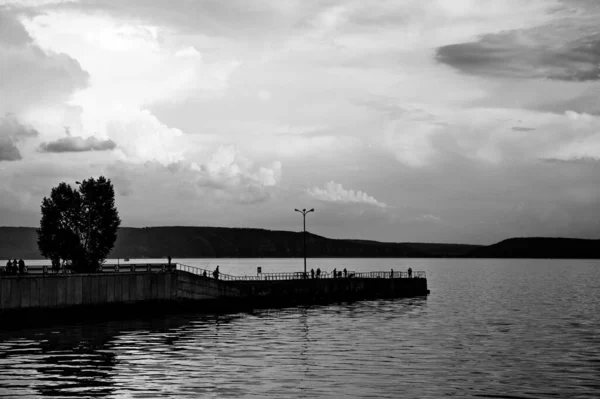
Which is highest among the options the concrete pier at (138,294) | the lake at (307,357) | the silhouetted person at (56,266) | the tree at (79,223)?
the tree at (79,223)

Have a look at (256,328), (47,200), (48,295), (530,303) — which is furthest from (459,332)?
(47,200)

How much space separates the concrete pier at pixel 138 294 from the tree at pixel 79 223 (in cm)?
1656

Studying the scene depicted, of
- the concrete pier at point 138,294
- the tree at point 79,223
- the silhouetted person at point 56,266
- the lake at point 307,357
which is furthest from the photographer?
the tree at point 79,223

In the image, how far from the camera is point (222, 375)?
39.8 meters

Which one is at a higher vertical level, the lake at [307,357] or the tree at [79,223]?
the tree at [79,223]

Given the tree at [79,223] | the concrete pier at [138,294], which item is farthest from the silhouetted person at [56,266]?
the concrete pier at [138,294]

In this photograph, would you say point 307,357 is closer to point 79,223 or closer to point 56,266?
point 56,266

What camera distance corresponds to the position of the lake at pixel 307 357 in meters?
36.0

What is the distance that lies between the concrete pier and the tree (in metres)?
16.6

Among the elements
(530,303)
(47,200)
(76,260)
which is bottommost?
(530,303)

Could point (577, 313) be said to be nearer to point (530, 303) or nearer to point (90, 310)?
point (530, 303)

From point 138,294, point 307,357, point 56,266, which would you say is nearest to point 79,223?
point 56,266

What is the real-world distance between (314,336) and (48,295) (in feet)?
81.0

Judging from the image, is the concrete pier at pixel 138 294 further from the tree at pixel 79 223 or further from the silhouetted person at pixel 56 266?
the tree at pixel 79 223
